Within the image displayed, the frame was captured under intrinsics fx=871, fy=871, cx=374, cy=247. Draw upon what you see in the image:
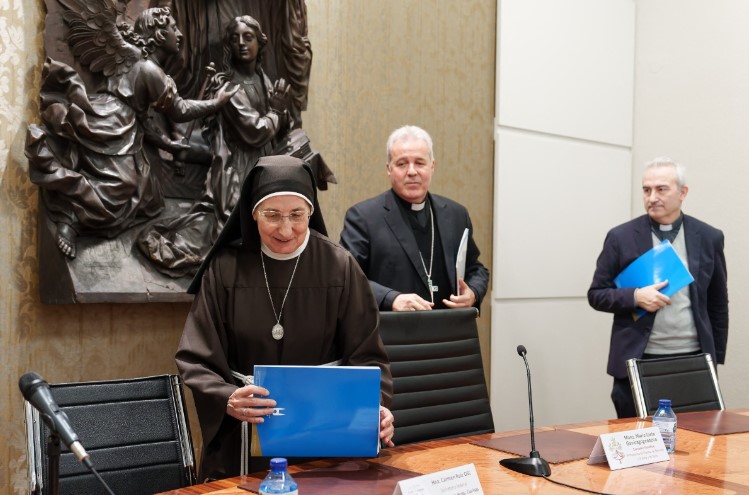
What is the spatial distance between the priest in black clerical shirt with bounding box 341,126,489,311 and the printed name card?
1.59 meters

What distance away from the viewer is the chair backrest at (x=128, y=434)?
2.17m

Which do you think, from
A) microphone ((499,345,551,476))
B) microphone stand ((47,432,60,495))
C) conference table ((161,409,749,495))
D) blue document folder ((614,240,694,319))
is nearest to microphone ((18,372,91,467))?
microphone stand ((47,432,60,495))

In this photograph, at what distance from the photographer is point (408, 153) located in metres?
3.45

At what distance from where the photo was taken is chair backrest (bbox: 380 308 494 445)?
2.75 meters

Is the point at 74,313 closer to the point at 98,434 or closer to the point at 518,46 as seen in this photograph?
the point at 98,434

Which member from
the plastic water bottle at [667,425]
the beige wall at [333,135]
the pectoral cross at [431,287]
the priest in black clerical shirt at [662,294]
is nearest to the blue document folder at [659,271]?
the priest in black clerical shirt at [662,294]

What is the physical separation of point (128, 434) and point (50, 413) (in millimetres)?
939

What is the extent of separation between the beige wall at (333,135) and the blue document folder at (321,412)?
5.04 ft

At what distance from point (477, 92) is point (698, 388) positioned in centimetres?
228

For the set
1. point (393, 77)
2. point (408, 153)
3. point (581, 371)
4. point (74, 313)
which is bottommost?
point (581, 371)

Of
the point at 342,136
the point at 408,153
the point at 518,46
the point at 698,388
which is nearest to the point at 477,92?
the point at 518,46

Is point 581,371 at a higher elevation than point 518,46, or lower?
lower

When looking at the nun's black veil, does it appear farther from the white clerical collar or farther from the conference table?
the conference table

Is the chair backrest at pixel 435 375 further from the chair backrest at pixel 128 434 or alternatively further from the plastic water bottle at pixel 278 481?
the plastic water bottle at pixel 278 481
